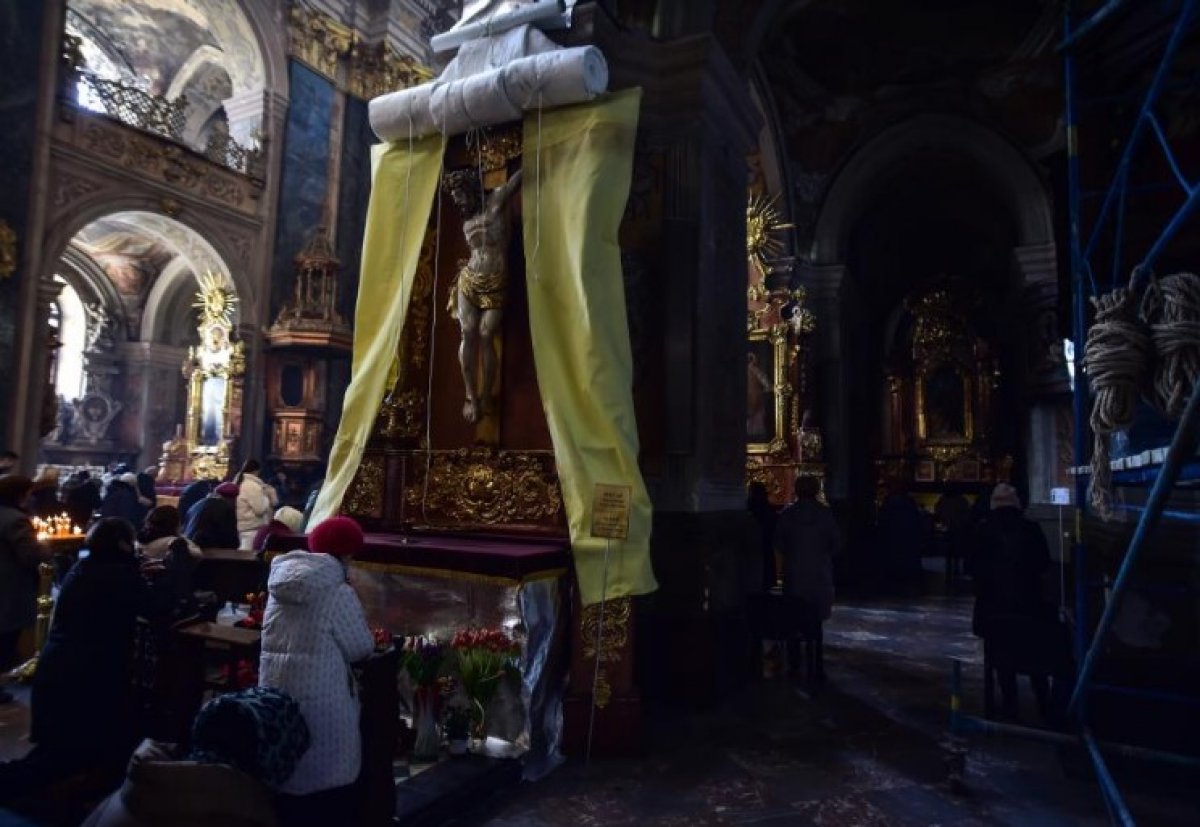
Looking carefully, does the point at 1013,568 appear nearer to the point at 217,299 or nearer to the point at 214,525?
the point at 214,525

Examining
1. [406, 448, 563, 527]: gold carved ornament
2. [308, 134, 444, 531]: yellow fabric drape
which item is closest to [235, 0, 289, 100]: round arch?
[308, 134, 444, 531]: yellow fabric drape

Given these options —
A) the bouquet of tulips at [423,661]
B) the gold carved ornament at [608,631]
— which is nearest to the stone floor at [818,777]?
the gold carved ornament at [608,631]

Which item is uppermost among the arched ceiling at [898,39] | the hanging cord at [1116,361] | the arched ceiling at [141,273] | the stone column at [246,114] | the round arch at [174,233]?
the arched ceiling at [898,39]

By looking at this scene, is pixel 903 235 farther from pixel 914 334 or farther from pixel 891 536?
pixel 891 536

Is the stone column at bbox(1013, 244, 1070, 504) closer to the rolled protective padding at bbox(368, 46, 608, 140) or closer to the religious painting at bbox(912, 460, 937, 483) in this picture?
the religious painting at bbox(912, 460, 937, 483)

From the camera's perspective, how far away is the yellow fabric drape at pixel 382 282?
15.8 feet

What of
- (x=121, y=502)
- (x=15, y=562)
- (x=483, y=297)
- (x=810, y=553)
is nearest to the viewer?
(x=15, y=562)

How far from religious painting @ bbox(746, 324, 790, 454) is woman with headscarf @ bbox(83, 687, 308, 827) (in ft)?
28.3

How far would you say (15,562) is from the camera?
4539mm

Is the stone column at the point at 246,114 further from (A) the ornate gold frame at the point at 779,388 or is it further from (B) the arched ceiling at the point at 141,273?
(A) the ornate gold frame at the point at 779,388

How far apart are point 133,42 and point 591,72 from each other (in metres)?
15.6

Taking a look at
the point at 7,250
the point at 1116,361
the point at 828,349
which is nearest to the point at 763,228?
the point at 828,349

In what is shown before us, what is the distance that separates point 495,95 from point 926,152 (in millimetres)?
8789

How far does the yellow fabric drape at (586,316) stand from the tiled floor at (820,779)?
2.93 feet
